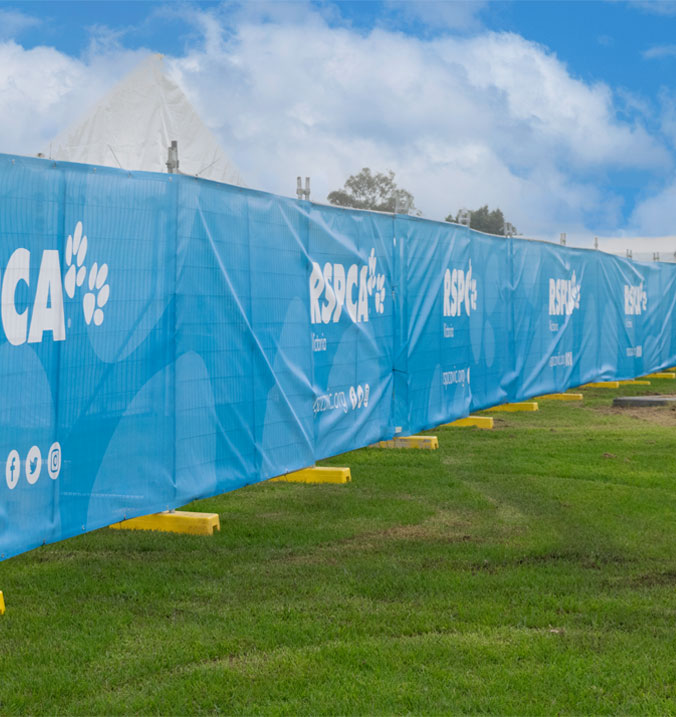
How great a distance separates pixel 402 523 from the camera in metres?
7.77

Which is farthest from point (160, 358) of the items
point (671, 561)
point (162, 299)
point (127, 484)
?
point (671, 561)

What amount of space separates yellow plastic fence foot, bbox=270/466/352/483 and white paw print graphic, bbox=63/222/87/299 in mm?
3749

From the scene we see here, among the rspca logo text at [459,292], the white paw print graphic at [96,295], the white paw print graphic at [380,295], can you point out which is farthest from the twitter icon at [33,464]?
the rspca logo text at [459,292]

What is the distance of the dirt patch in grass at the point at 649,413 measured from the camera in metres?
14.6

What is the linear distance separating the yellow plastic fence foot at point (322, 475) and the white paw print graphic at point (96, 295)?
136 inches

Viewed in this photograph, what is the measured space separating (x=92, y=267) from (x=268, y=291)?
91.2 inches

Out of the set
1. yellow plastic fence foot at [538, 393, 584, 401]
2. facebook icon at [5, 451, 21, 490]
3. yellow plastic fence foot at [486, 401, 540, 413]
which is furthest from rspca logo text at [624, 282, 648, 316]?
facebook icon at [5, 451, 21, 490]

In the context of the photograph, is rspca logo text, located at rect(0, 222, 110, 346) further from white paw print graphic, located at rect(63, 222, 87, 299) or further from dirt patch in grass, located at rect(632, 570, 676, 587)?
dirt patch in grass, located at rect(632, 570, 676, 587)

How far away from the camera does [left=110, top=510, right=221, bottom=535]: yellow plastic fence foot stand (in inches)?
290

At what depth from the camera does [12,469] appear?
228 inches

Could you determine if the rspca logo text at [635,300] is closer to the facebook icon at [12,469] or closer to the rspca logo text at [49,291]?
the rspca logo text at [49,291]

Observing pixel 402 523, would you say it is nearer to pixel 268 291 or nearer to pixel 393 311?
pixel 268 291

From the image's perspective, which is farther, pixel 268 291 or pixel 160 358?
pixel 268 291

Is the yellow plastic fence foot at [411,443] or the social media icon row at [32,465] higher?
the social media icon row at [32,465]
